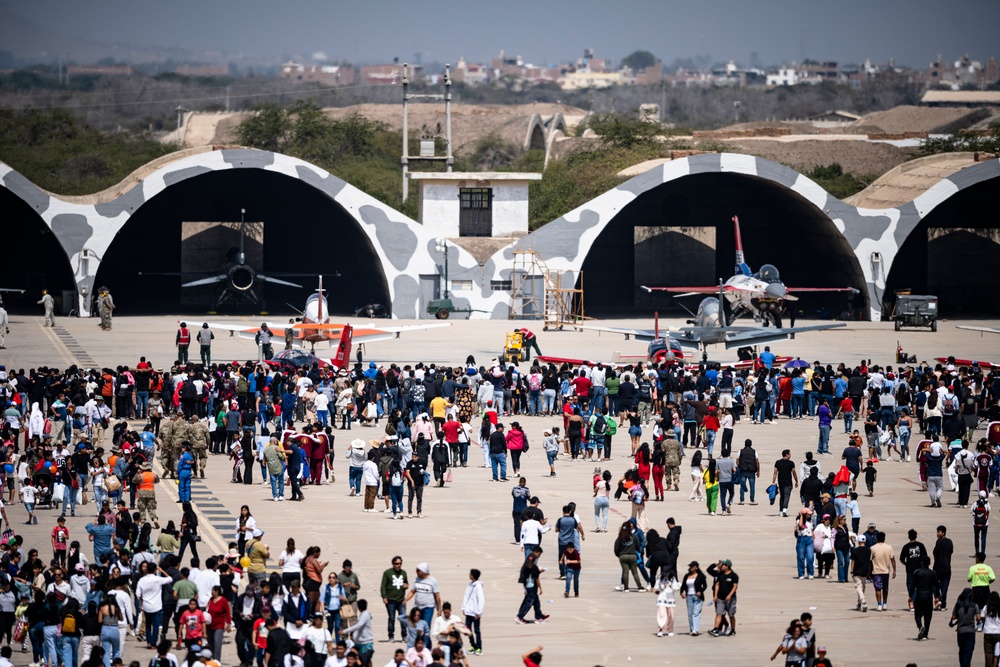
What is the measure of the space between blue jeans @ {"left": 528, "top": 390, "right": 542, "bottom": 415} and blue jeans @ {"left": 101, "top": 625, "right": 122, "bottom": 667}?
1693 centimetres

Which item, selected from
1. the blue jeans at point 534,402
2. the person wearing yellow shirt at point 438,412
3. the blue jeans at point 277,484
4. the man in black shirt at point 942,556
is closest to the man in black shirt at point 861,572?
the man in black shirt at point 942,556

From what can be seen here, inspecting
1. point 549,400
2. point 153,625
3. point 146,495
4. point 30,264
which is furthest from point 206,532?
point 30,264

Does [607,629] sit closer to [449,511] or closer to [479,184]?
[449,511]

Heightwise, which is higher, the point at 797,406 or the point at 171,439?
the point at 797,406

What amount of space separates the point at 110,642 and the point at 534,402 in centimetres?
1719

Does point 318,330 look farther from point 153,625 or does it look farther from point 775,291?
point 153,625

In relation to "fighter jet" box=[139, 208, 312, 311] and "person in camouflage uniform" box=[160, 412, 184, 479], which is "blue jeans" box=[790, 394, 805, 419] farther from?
"fighter jet" box=[139, 208, 312, 311]

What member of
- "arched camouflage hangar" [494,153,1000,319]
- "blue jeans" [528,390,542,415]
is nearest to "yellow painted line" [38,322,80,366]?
"blue jeans" [528,390,542,415]

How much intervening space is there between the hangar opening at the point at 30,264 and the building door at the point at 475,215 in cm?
1413

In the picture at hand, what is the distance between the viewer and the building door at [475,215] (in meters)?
53.0

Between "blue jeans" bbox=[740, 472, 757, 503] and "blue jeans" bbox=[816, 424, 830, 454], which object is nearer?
"blue jeans" bbox=[740, 472, 757, 503]

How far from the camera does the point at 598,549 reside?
65.1ft

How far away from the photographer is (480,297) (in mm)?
51375

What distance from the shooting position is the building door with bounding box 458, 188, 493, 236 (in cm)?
5300
